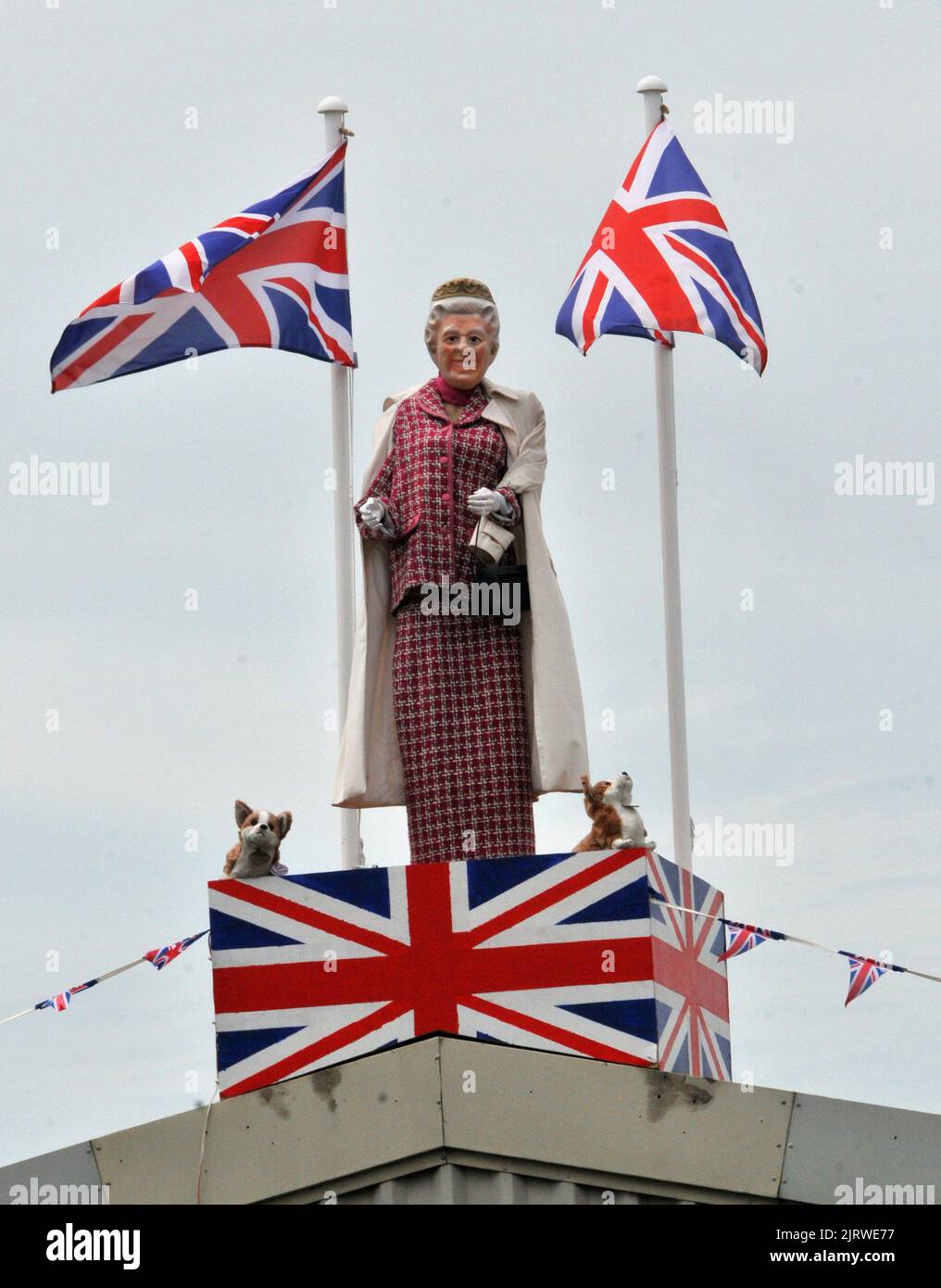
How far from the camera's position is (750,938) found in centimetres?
1204

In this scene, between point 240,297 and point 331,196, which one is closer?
point 240,297

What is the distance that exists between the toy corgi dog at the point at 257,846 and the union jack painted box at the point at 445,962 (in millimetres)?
101

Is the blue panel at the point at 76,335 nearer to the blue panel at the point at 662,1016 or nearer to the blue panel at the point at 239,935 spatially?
the blue panel at the point at 239,935

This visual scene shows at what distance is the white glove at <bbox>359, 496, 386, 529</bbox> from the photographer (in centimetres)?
1223

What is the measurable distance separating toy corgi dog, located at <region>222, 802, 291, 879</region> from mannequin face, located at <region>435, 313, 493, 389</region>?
8.83ft

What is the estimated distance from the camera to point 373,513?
482 inches

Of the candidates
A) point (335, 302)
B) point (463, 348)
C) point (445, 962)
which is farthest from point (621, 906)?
point (335, 302)

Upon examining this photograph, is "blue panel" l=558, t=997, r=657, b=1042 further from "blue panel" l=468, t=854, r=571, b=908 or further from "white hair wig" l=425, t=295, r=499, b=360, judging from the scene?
"white hair wig" l=425, t=295, r=499, b=360

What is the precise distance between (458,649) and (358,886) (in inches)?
63.9

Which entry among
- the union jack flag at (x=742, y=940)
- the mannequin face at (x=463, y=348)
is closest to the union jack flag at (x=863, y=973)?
the union jack flag at (x=742, y=940)

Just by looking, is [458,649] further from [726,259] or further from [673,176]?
[673,176]

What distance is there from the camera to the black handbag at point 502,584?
12.1 metres
